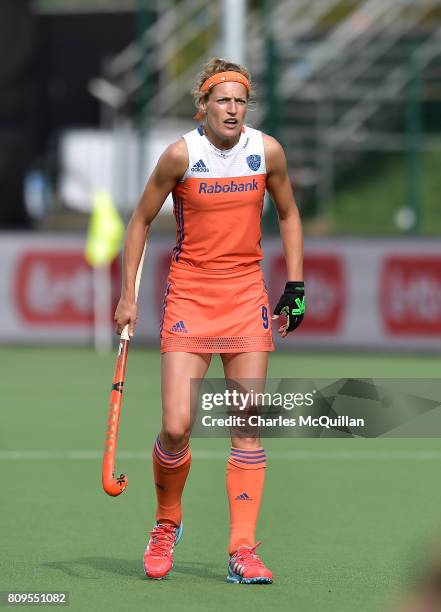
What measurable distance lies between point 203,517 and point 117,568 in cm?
147

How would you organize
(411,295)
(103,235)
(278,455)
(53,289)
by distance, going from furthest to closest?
(53,289) < (103,235) < (411,295) < (278,455)

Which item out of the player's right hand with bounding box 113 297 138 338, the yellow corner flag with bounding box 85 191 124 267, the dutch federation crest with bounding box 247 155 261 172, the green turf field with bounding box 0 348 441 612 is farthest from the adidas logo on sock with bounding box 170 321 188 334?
the yellow corner flag with bounding box 85 191 124 267

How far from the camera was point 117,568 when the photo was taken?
7145 millimetres

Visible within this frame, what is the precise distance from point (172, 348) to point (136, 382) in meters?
9.12

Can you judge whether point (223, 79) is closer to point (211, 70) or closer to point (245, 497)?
point (211, 70)

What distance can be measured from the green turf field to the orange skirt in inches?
39.1

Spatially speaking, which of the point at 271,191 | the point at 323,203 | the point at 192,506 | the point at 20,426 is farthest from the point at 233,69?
the point at 323,203

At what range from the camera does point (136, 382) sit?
52.4 ft

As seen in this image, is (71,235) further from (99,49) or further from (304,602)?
(99,49)

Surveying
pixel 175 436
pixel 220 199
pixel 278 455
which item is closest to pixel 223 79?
pixel 220 199

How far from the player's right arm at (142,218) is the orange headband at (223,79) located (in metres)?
0.24

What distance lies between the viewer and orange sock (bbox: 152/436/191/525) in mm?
6973

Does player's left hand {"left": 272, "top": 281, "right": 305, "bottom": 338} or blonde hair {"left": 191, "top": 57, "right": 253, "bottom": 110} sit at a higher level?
blonde hair {"left": 191, "top": 57, "right": 253, "bottom": 110}

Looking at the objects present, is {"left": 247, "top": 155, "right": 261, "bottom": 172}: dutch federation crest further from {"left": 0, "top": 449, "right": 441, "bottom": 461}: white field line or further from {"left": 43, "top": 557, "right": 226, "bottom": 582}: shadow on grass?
{"left": 0, "top": 449, "right": 441, "bottom": 461}: white field line
